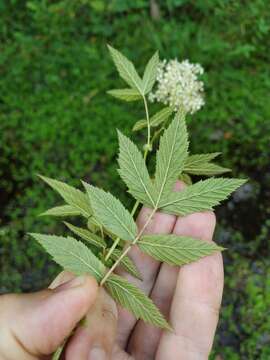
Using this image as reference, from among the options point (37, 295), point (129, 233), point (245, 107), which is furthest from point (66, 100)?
point (37, 295)

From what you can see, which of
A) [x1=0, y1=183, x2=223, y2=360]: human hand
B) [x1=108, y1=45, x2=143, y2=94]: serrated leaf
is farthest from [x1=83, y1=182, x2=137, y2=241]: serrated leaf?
[x1=108, y1=45, x2=143, y2=94]: serrated leaf

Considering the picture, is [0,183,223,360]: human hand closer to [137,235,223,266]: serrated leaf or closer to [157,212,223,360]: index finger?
[157,212,223,360]: index finger

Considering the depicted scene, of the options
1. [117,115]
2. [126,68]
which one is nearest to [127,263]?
[126,68]

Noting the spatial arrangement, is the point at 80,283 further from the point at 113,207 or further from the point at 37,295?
the point at 113,207

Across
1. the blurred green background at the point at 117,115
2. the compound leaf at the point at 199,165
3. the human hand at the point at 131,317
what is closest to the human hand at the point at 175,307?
the human hand at the point at 131,317

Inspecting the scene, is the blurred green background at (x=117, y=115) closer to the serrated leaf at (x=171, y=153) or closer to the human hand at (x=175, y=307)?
the human hand at (x=175, y=307)

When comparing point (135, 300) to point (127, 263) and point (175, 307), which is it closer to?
point (127, 263)
